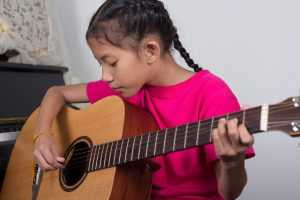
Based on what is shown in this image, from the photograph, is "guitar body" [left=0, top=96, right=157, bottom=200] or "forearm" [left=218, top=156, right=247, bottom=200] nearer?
"forearm" [left=218, top=156, right=247, bottom=200]

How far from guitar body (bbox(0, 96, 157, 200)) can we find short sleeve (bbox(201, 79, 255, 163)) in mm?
143

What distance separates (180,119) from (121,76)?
7.1 inches

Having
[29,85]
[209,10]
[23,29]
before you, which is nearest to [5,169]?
[29,85]

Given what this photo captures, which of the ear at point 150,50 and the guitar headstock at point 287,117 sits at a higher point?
the ear at point 150,50

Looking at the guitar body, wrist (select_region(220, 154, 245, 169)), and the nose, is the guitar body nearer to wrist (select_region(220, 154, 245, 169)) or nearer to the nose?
the nose

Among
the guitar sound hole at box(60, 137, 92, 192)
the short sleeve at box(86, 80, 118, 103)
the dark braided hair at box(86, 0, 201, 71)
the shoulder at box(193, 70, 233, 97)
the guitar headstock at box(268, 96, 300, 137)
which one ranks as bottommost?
the guitar sound hole at box(60, 137, 92, 192)

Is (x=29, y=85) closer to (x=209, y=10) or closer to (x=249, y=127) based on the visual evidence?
(x=209, y=10)

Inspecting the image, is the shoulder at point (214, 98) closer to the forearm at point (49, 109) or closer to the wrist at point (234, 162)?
the wrist at point (234, 162)

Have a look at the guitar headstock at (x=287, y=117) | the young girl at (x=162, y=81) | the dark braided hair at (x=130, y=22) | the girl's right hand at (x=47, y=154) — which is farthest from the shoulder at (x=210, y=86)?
the girl's right hand at (x=47, y=154)

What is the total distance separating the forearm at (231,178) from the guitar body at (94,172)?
18 cm

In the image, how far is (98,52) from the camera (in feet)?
3.30

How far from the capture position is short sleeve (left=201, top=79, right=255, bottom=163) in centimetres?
92

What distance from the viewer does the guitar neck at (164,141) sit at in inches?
28.6

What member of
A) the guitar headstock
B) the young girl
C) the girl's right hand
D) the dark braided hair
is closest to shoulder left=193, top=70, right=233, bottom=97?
the young girl
